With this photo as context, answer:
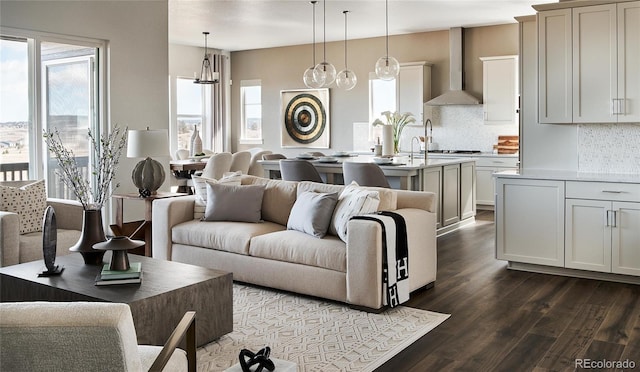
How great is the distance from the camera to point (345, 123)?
11.1 m

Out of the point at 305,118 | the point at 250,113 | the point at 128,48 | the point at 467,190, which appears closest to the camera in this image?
the point at 128,48

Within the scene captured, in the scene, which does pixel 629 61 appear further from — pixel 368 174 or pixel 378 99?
pixel 378 99

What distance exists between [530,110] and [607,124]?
64cm

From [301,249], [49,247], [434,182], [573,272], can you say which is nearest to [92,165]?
[49,247]

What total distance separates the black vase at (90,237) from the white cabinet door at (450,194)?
4.32m

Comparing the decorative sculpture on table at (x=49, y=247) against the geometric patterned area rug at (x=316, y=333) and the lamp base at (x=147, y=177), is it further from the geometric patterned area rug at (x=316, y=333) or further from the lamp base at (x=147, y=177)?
the lamp base at (x=147, y=177)

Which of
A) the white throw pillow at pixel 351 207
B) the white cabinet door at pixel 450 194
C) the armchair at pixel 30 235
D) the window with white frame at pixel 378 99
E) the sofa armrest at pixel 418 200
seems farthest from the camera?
the window with white frame at pixel 378 99

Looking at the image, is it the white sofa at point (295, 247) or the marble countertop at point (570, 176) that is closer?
the white sofa at point (295, 247)

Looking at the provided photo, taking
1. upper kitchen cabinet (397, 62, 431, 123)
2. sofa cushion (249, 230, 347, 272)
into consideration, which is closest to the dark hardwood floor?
sofa cushion (249, 230, 347, 272)

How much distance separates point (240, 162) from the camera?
855cm

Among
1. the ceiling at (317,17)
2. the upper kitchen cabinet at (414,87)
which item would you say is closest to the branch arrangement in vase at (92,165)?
the ceiling at (317,17)

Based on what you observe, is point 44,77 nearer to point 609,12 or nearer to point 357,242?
point 357,242

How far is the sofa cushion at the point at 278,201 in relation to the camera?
198 inches

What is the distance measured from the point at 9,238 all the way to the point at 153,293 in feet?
5.94
